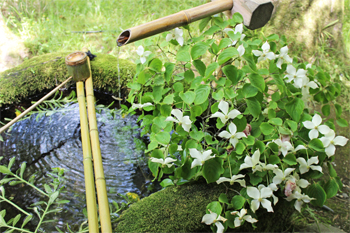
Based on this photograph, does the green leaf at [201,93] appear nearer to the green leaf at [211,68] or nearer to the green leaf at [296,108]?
the green leaf at [211,68]

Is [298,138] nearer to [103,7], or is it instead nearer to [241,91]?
[241,91]

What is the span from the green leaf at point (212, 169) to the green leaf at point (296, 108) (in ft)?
1.39

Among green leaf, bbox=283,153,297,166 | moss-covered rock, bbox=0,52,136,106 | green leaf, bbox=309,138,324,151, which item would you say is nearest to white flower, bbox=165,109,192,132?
green leaf, bbox=283,153,297,166

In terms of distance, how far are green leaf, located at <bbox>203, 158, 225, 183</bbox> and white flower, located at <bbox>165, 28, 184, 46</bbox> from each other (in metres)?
0.62

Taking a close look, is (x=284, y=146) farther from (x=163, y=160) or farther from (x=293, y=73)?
(x=163, y=160)

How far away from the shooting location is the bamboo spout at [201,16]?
1.28 meters

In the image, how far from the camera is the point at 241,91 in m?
1.15

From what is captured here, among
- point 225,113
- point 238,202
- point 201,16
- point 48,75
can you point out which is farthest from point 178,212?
point 48,75

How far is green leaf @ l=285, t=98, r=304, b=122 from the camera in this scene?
1.21m

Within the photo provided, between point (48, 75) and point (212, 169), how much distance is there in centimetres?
193

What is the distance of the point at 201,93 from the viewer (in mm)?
1126

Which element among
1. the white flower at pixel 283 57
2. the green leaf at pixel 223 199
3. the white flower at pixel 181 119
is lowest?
the green leaf at pixel 223 199

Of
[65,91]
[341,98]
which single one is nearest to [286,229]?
[341,98]

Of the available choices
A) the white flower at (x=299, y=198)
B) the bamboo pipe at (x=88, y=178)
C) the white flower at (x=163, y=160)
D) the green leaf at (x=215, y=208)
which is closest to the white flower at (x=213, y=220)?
the green leaf at (x=215, y=208)
